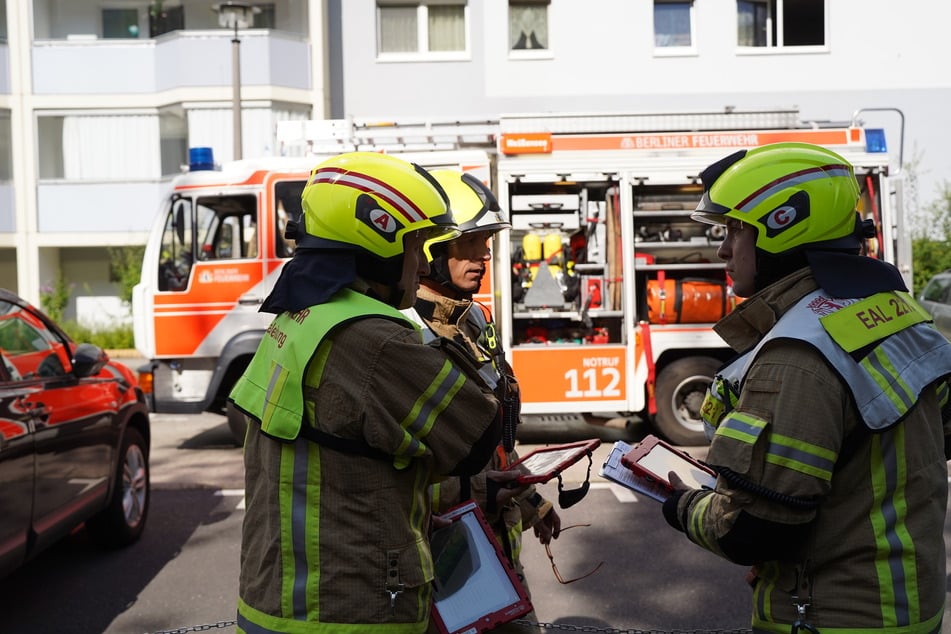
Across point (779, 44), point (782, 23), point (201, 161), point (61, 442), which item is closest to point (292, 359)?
point (61, 442)

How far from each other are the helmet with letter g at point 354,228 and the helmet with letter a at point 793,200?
27.8 inches

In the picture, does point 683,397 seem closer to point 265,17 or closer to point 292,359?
point 292,359

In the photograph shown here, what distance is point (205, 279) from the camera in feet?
31.2

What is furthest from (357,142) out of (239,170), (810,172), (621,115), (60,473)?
(810,172)

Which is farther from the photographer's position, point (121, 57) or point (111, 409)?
point (121, 57)

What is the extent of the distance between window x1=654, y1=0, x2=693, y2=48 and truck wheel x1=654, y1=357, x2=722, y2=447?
1417 cm

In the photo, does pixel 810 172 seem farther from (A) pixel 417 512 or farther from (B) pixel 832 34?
(B) pixel 832 34

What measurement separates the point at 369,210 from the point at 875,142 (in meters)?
8.58

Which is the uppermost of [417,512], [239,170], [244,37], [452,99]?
[244,37]

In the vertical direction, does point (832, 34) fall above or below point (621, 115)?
above

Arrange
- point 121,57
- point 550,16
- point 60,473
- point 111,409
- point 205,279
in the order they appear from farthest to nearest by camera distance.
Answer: point 121,57
point 550,16
point 205,279
point 111,409
point 60,473

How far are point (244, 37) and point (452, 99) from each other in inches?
194

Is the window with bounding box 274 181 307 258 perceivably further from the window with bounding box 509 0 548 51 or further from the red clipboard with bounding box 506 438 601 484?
the window with bounding box 509 0 548 51

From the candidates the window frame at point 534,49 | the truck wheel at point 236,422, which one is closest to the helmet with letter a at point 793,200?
the truck wheel at point 236,422
